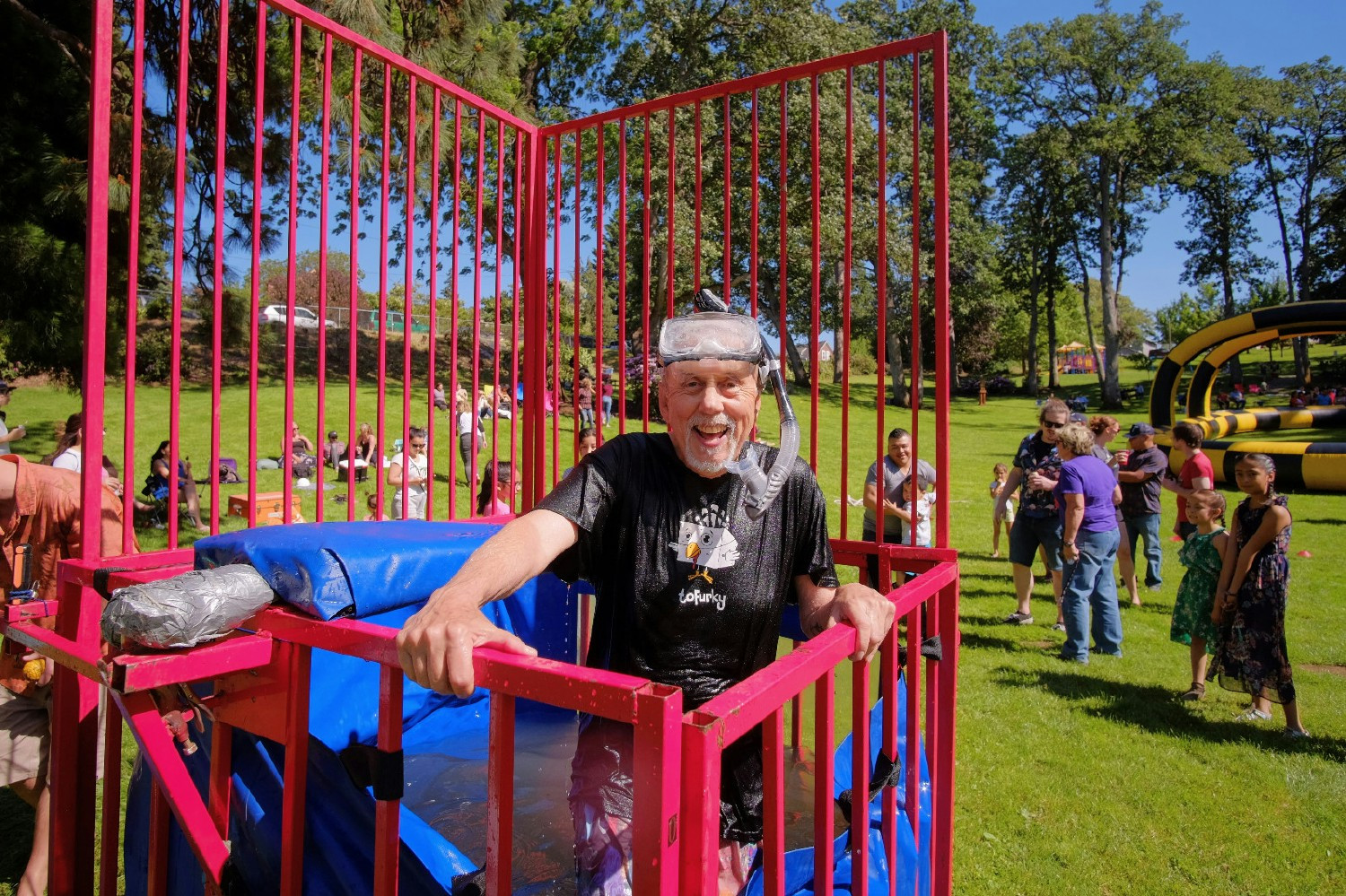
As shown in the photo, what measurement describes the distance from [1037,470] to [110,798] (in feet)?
20.4

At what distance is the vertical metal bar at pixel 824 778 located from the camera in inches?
57.5

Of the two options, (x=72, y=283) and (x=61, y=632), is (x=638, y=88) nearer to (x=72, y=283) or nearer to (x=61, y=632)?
(x=72, y=283)

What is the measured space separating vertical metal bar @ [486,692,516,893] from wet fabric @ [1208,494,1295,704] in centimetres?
493

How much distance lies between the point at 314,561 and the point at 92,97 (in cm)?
131

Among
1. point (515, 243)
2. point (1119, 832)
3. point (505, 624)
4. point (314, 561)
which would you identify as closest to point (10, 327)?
point (515, 243)

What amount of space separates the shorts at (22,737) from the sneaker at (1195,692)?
20.2 ft

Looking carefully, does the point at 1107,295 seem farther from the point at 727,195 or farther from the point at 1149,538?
the point at 727,195

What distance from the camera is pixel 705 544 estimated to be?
197cm

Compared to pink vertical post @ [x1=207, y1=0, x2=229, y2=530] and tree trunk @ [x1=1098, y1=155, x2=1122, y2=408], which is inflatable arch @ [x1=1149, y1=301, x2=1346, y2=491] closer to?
pink vertical post @ [x1=207, y1=0, x2=229, y2=530]

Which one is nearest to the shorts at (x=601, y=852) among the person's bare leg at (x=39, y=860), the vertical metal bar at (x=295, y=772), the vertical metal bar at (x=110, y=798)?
the vertical metal bar at (x=295, y=772)

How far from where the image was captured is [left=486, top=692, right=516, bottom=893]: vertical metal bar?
50.8 inches

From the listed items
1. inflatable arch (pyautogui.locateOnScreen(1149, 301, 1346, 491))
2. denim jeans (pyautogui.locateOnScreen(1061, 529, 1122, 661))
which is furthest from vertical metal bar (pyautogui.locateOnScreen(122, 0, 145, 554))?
inflatable arch (pyautogui.locateOnScreen(1149, 301, 1346, 491))

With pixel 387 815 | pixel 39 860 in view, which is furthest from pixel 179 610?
pixel 39 860

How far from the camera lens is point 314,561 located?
5.82 feet
